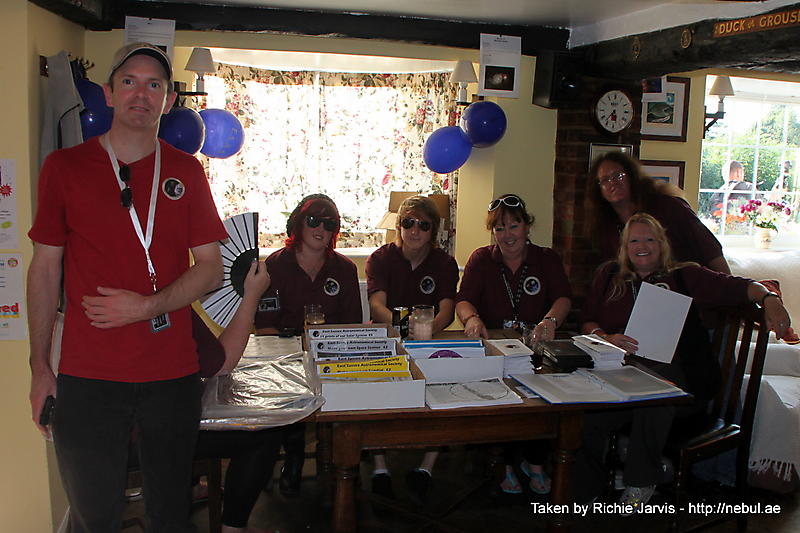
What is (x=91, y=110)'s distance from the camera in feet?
8.92

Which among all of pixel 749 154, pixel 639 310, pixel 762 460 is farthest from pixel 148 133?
pixel 749 154

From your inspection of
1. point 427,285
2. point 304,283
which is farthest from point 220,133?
point 427,285

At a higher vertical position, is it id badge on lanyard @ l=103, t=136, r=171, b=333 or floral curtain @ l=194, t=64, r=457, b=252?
floral curtain @ l=194, t=64, r=457, b=252

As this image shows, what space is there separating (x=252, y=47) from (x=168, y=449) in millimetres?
2840

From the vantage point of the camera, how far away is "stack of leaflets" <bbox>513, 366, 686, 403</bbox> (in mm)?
2066

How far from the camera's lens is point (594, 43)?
12.7 ft

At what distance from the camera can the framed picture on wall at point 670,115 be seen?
4.98m

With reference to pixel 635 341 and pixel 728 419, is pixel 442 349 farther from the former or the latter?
pixel 728 419

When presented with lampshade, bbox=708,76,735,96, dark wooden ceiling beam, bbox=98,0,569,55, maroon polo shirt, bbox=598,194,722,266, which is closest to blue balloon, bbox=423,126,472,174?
A: dark wooden ceiling beam, bbox=98,0,569,55

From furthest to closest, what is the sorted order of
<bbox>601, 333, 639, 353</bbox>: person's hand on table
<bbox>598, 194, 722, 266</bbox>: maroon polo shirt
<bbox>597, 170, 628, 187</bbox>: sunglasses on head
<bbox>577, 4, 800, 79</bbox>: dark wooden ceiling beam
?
<bbox>597, 170, 628, 187</bbox>: sunglasses on head, <bbox>598, 194, 722, 266</bbox>: maroon polo shirt, <bbox>577, 4, 800, 79</bbox>: dark wooden ceiling beam, <bbox>601, 333, 639, 353</bbox>: person's hand on table

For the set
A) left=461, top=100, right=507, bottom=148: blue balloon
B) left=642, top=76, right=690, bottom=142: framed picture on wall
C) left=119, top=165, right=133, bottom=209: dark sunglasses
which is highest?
left=642, top=76, right=690, bottom=142: framed picture on wall

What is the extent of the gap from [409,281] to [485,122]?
1.20m

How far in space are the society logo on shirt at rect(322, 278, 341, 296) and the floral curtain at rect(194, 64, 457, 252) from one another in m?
2.52

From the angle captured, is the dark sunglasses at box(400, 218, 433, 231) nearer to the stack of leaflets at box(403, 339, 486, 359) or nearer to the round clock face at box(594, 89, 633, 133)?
the stack of leaflets at box(403, 339, 486, 359)
